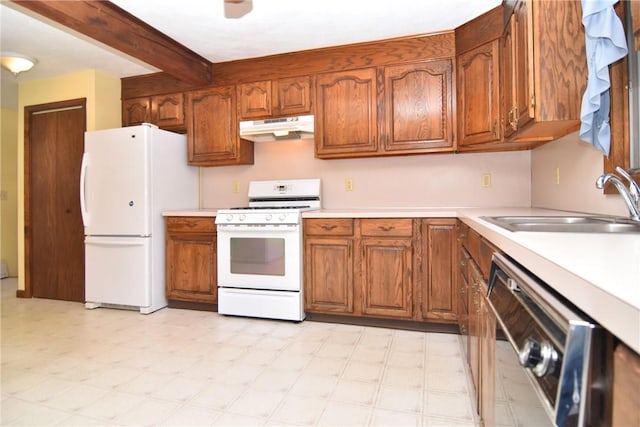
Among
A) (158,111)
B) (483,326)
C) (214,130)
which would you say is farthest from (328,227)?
(158,111)

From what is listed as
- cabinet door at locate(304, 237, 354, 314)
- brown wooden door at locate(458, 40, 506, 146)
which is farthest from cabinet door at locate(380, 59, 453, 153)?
cabinet door at locate(304, 237, 354, 314)

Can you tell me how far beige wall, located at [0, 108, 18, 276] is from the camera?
16.7 feet

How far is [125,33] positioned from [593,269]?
10.1ft

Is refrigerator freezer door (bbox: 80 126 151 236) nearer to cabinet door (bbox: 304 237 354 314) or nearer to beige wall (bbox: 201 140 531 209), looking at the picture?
beige wall (bbox: 201 140 531 209)

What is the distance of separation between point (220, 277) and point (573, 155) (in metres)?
2.73

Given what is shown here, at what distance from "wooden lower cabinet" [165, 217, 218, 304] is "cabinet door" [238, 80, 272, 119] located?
3.52 feet

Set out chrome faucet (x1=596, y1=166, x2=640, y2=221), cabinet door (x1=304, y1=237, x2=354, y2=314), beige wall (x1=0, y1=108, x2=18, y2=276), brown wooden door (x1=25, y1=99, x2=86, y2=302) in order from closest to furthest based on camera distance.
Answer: chrome faucet (x1=596, y1=166, x2=640, y2=221)
cabinet door (x1=304, y1=237, x2=354, y2=314)
brown wooden door (x1=25, y1=99, x2=86, y2=302)
beige wall (x1=0, y1=108, x2=18, y2=276)

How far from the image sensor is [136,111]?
3.83 m

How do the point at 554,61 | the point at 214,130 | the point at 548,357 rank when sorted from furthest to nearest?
the point at 214,130 → the point at 554,61 → the point at 548,357

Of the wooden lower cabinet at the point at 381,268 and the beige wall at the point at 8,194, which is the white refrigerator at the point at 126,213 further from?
the beige wall at the point at 8,194

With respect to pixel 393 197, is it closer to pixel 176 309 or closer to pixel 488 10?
pixel 488 10

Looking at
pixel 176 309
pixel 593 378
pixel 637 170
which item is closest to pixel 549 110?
pixel 637 170

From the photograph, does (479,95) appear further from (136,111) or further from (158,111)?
(136,111)

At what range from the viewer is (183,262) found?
337 centimetres
